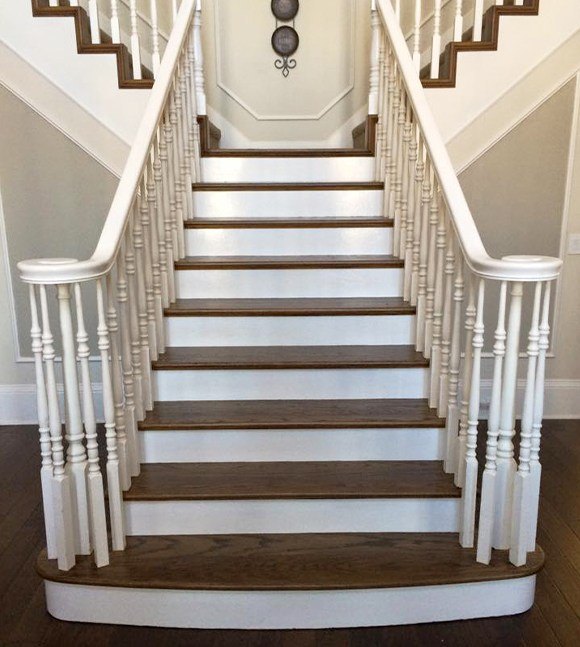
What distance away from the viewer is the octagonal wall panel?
3947 mm

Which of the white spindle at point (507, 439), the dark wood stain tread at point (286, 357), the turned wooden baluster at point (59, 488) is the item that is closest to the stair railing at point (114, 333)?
the turned wooden baluster at point (59, 488)

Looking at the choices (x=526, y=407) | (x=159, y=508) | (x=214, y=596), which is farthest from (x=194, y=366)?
(x=526, y=407)

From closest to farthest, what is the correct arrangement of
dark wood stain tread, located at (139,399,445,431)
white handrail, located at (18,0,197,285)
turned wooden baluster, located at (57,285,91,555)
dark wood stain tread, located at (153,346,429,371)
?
white handrail, located at (18,0,197,285) < turned wooden baluster, located at (57,285,91,555) < dark wood stain tread, located at (139,399,445,431) < dark wood stain tread, located at (153,346,429,371)

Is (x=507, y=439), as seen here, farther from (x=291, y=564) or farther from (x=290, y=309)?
(x=290, y=309)

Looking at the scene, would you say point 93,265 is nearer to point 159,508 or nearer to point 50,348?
point 50,348

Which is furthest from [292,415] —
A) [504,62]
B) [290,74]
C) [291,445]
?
[290,74]

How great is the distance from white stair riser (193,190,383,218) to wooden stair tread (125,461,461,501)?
1.38 meters

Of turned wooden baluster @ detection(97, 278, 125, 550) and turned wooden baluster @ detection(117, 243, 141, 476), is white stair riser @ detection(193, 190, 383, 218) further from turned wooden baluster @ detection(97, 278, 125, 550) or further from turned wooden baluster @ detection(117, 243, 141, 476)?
turned wooden baluster @ detection(97, 278, 125, 550)

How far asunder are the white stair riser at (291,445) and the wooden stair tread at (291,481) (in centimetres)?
3

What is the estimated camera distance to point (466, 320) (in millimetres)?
1945

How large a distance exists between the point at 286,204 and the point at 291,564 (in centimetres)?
181

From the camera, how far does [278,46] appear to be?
3.99 metres

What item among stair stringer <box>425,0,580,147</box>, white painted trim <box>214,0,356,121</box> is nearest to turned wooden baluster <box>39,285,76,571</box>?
stair stringer <box>425,0,580,147</box>

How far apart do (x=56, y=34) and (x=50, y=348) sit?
1.94m
